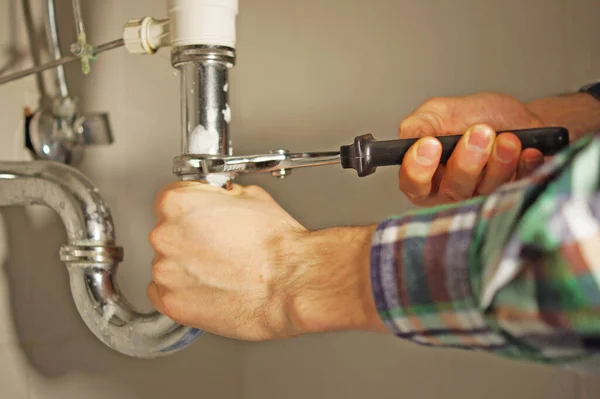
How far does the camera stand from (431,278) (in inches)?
12.3

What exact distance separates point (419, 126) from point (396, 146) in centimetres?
15

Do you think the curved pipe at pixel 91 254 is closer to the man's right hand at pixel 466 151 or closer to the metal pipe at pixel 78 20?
the metal pipe at pixel 78 20

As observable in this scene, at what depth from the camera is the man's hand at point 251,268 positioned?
0.40m

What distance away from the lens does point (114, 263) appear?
614mm

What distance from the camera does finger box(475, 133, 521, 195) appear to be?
0.47 m

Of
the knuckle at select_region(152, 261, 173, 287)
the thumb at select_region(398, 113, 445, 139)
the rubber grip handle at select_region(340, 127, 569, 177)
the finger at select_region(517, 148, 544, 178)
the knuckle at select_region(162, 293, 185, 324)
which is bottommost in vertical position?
the knuckle at select_region(162, 293, 185, 324)

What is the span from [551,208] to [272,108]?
0.66 m

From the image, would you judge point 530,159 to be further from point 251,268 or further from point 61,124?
point 61,124

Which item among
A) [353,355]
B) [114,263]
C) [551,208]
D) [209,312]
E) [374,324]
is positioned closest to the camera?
[551,208]

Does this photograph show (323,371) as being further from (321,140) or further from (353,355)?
(321,140)

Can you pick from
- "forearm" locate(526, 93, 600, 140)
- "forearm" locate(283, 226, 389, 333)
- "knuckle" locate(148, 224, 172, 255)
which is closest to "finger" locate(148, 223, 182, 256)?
"knuckle" locate(148, 224, 172, 255)

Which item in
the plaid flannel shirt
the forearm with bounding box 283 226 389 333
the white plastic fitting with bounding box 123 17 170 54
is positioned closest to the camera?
the plaid flannel shirt

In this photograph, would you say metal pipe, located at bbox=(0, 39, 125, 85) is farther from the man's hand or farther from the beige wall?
the man's hand

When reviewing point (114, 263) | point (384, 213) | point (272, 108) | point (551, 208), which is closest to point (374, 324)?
point (551, 208)
